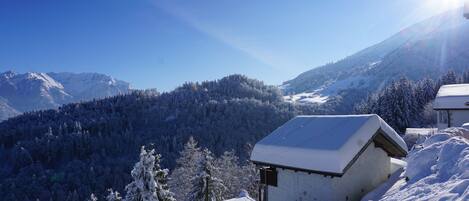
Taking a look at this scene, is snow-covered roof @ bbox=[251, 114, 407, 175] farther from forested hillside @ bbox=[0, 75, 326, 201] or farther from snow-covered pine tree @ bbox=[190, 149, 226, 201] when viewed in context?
forested hillside @ bbox=[0, 75, 326, 201]

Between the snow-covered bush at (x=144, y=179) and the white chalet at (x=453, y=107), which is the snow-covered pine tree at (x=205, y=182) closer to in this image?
the snow-covered bush at (x=144, y=179)

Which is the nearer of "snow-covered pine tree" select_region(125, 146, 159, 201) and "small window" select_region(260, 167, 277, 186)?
"small window" select_region(260, 167, 277, 186)

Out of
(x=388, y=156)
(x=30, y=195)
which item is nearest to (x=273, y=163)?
(x=388, y=156)

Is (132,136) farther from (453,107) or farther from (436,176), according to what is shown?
(436,176)

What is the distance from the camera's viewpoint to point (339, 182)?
36.3 feet

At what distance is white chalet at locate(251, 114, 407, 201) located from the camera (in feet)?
34.5

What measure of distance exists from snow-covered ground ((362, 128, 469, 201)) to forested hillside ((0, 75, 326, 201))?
10546 centimetres

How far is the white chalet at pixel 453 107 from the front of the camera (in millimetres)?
24188

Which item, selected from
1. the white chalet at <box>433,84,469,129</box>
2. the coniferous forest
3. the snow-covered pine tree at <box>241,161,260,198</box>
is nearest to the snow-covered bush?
the white chalet at <box>433,84,469,129</box>

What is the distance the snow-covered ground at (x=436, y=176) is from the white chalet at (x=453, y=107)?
1558 cm

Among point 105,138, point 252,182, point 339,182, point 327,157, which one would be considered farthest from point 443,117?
point 105,138

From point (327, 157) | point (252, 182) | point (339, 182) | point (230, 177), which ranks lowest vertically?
point (230, 177)

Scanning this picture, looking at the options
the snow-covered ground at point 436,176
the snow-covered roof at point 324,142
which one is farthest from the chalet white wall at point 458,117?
the snow-covered ground at point 436,176

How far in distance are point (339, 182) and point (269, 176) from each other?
2.48 meters
